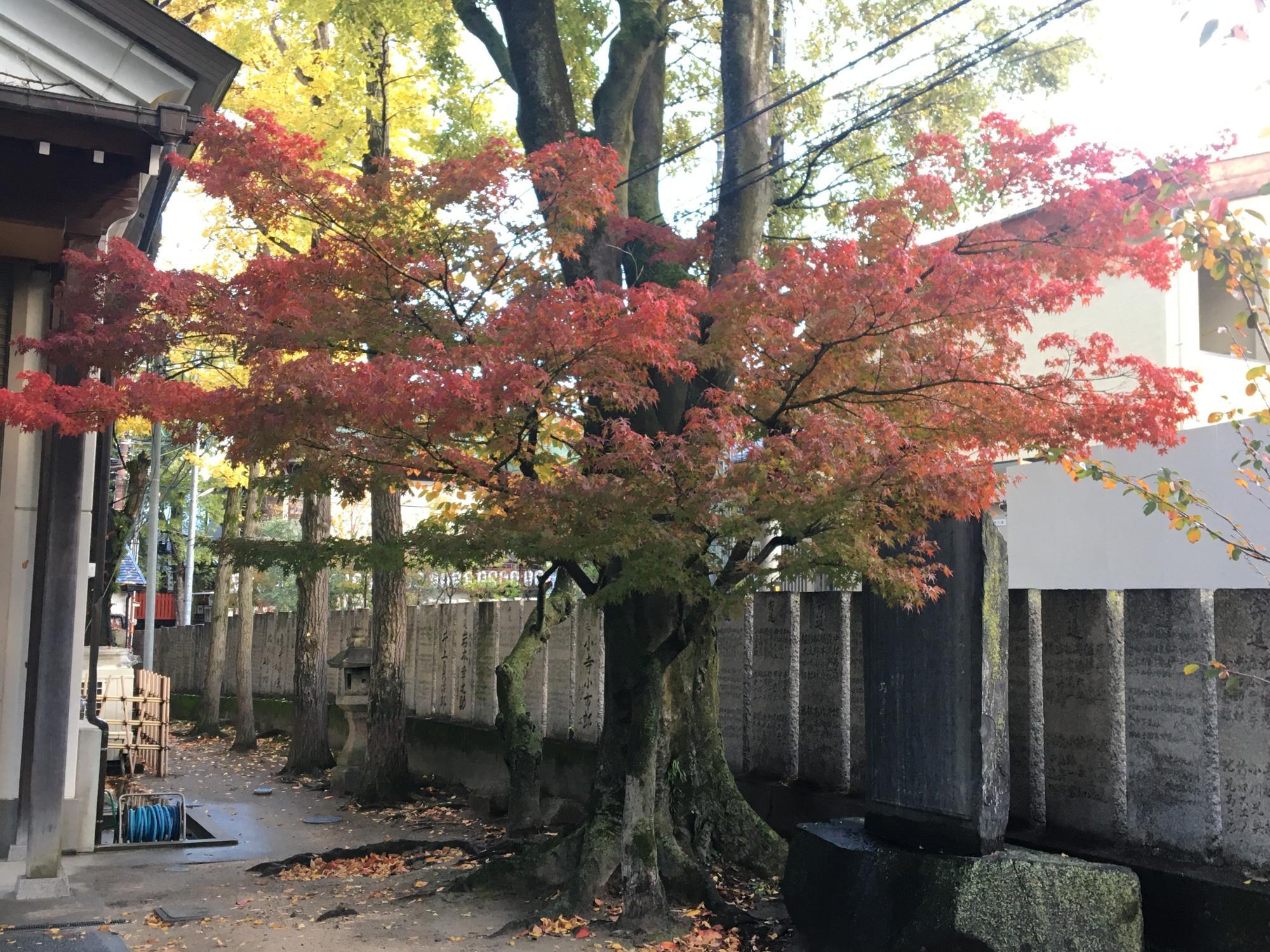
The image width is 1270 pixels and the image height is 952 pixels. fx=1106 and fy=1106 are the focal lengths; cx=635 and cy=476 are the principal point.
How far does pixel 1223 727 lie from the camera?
6.93 m

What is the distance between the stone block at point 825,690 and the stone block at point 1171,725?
2.80 m

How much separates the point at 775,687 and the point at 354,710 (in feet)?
25.4

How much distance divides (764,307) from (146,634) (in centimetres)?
2071

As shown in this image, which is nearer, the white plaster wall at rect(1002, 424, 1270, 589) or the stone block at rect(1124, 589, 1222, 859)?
the stone block at rect(1124, 589, 1222, 859)

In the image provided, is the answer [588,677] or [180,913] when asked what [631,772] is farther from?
[588,677]

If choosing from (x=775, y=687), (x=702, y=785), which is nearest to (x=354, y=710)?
(x=775, y=687)

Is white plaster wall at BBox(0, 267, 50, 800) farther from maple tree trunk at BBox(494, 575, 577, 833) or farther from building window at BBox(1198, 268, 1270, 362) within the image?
building window at BBox(1198, 268, 1270, 362)

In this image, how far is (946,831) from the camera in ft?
23.5

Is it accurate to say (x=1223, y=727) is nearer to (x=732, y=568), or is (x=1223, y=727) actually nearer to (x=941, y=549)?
(x=941, y=549)

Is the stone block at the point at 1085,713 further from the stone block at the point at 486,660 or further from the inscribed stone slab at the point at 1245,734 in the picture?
the stone block at the point at 486,660

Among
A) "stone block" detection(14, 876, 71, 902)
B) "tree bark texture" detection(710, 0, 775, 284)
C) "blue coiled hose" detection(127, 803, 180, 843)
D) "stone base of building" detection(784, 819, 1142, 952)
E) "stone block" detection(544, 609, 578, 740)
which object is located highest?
"tree bark texture" detection(710, 0, 775, 284)

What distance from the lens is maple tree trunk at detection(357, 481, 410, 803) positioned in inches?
589

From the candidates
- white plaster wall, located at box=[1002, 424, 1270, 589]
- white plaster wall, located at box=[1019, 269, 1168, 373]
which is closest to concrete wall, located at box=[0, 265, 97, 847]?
white plaster wall, located at box=[1002, 424, 1270, 589]

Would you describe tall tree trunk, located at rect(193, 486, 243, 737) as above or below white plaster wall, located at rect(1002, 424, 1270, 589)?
below
